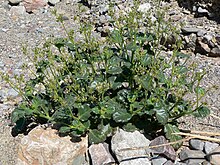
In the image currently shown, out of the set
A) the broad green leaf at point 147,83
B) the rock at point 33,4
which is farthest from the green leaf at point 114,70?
the rock at point 33,4

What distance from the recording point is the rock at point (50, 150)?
9.11 ft

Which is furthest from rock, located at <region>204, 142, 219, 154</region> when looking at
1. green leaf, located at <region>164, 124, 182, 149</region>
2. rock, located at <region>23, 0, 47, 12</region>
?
rock, located at <region>23, 0, 47, 12</region>

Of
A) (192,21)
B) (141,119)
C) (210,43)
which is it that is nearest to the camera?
(141,119)

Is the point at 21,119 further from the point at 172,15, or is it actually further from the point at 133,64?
the point at 172,15

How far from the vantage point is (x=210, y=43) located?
3.84m

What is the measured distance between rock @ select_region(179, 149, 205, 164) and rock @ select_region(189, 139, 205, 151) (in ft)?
0.11

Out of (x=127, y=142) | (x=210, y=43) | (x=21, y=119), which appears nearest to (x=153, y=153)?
(x=127, y=142)

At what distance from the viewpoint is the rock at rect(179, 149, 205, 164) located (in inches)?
108

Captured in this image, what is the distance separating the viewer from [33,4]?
5113 millimetres

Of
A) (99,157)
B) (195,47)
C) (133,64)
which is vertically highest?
(133,64)

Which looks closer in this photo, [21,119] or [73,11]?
[21,119]

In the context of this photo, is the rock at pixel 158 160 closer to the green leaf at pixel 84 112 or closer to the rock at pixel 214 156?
the rock at pixel 214 156

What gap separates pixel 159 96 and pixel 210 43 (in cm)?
135

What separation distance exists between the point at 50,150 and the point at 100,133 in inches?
13.5
